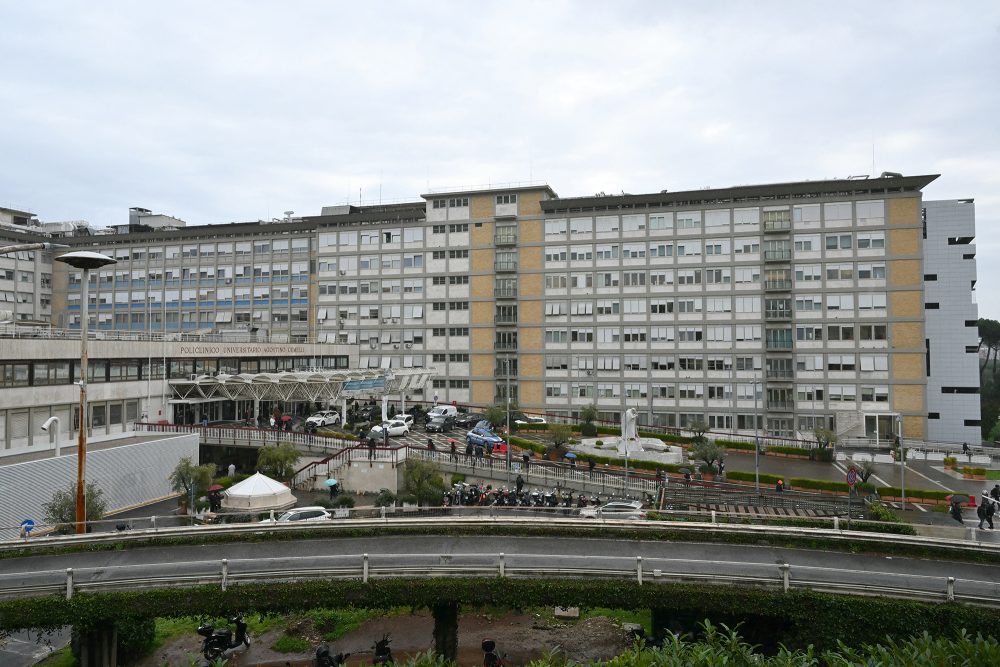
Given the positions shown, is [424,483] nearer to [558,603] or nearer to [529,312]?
[558,603]

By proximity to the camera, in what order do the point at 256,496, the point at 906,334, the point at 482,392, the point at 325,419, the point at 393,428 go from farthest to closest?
the point at 482,392, the point at 906,334, the point at 325,419, the point at 393,428, the point at 256,496

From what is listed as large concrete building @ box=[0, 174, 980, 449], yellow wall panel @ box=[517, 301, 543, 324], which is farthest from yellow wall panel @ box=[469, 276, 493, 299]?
yellow wall panel @ box=[517, 301, 543, 324]

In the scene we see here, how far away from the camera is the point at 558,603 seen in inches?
555

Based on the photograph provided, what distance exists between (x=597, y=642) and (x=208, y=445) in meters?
29.4

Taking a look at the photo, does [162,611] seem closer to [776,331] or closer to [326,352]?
[326,352]

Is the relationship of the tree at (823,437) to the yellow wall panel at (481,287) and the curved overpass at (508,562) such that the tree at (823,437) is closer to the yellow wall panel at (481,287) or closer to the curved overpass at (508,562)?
the curved overpass at (508,562)

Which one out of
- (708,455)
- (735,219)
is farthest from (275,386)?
(735,219)

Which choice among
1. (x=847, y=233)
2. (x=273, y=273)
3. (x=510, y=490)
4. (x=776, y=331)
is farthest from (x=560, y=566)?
(x=273, y=273)

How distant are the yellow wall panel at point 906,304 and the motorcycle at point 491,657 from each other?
173 feet

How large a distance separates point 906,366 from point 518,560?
52316 millimetres

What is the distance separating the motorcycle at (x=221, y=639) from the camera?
17.0m

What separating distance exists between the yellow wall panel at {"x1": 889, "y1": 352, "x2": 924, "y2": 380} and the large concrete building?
113 millimetres

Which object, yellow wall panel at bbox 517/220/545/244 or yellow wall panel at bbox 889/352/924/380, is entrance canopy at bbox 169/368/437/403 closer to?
yellow wall panel at bbox 517/220/545/244

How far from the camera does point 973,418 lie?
5859 cm
